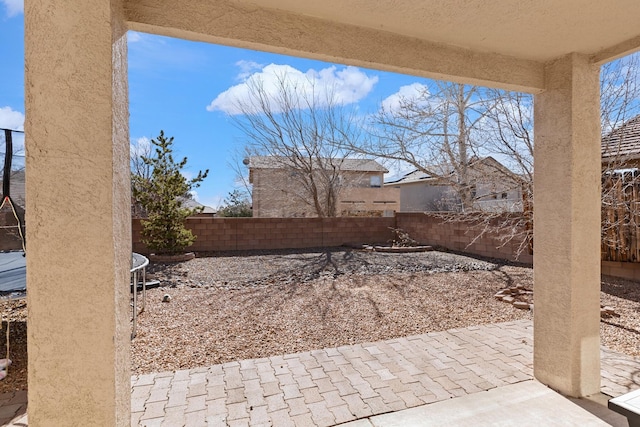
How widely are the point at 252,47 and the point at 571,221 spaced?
255cm

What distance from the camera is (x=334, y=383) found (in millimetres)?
2881

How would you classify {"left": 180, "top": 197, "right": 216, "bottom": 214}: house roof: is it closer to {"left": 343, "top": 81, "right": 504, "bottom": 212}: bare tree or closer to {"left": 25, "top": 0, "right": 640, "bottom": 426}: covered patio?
{"left": 343, "top": 81, "right": 504, "bottom": 212}: bare tree

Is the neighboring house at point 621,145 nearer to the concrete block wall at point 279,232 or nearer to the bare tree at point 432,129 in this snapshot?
the bare tree at point 432,129

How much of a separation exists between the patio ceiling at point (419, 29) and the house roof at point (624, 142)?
4.76 m

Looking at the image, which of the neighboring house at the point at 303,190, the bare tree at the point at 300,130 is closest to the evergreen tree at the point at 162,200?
the bare tree at the point at 300,130

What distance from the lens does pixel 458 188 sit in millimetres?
8688

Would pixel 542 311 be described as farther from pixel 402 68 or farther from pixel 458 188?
pixel 458 188

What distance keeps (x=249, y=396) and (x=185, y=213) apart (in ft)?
25.6

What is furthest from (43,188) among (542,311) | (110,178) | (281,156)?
(281,156)

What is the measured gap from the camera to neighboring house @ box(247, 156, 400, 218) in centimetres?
1474

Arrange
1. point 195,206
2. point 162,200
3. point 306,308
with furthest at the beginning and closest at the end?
point 195,206
point 162,200
point 306,308

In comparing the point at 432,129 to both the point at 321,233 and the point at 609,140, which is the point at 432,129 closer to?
the point at 609,140

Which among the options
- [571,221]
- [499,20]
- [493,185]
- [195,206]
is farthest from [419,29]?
[195,206]

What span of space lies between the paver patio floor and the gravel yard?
33cm
